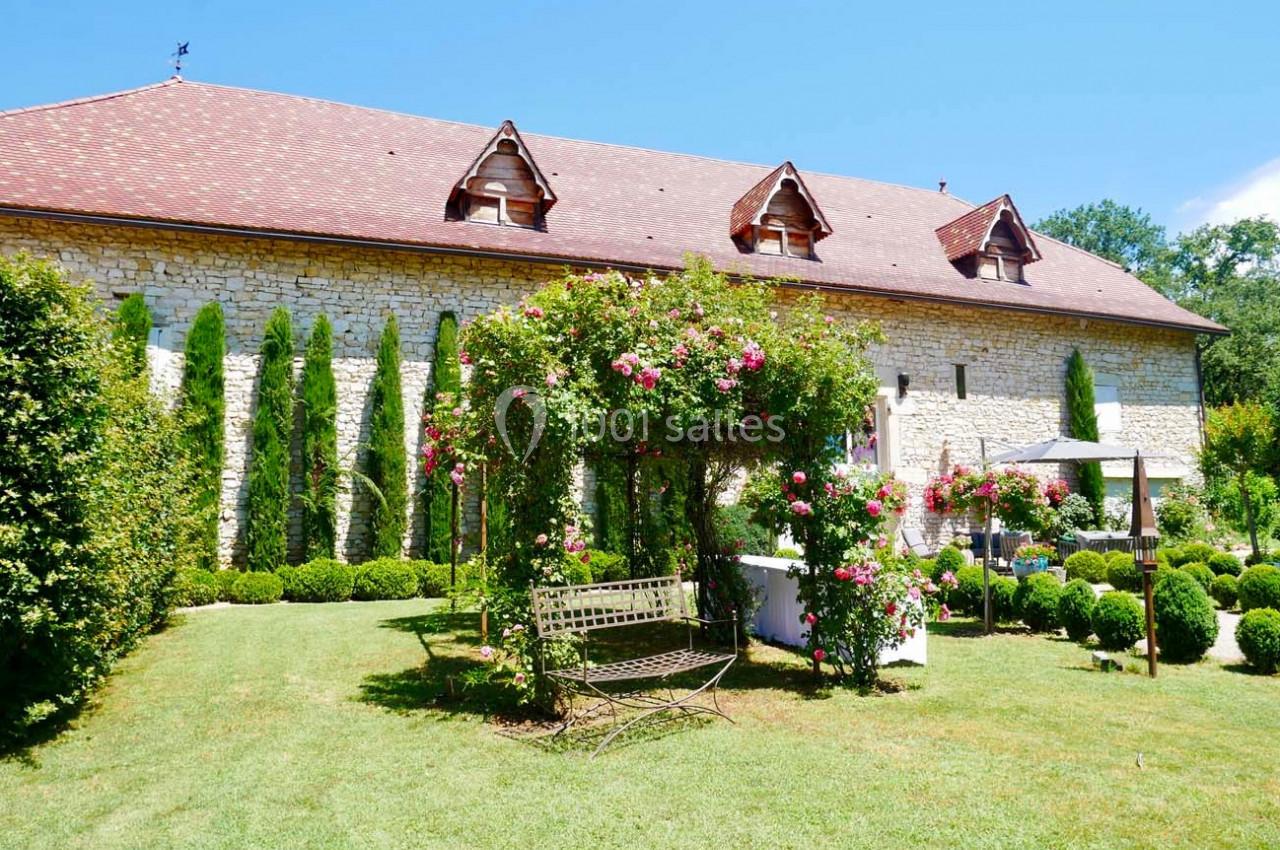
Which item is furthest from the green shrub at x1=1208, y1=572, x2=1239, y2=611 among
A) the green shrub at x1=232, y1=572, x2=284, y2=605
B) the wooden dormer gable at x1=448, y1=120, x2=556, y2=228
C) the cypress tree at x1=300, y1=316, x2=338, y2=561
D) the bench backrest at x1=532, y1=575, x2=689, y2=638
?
the green shrub at x1=232, y1=572, x2=284, y2=605

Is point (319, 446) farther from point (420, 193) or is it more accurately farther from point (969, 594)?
point (969, 594)

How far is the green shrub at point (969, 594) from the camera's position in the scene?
973 cm

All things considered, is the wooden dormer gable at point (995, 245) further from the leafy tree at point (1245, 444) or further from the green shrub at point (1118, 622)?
the green shrub at point (1118, 622)

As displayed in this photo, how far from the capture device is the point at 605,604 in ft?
19.6

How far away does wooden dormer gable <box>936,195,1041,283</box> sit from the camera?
57.7ft

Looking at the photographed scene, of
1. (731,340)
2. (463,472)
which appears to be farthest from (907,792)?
(463,472)

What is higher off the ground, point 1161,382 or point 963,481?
point 1161,382

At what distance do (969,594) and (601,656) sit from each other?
505 cm

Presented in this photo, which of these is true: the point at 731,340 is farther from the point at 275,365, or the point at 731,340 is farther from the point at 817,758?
the point at 275,365

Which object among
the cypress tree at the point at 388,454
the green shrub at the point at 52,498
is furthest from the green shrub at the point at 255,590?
the green shrub at the point at 52,498

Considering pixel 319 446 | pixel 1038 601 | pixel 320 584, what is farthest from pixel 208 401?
pixel 1038 601

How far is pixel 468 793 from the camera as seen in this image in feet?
13.3

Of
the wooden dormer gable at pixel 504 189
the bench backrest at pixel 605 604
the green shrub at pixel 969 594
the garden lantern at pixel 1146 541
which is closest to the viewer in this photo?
the bench backrest at pixel 605 604

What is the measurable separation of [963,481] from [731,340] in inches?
164
